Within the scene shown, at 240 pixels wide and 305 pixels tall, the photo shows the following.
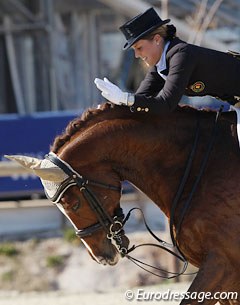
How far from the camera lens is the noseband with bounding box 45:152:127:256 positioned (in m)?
4.73

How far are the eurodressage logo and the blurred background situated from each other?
4.70 m

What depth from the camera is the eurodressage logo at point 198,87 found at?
488cm

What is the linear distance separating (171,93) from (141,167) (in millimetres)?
509

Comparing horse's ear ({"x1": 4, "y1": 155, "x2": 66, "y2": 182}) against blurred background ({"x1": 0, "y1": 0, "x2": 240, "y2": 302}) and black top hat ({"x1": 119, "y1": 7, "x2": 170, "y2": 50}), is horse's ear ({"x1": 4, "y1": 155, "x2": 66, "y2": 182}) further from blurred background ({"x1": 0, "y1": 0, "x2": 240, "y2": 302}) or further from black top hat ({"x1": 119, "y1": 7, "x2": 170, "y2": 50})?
blurred background ({"x1": 0, "y1": 0, "x2": 240, "y2": 302})

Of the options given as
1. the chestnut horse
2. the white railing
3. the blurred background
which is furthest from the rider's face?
the white railing

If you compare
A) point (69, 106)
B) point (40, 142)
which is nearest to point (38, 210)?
point (40, 142)

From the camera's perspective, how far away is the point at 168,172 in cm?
485

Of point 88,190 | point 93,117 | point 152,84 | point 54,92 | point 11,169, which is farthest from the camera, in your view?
point 54,92

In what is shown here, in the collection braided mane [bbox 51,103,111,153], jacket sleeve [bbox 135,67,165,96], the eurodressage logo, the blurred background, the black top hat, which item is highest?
the black top hat

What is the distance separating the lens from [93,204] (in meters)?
4.79

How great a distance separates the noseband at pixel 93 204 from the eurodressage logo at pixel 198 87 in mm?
757

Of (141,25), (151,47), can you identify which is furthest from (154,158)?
(141,25)

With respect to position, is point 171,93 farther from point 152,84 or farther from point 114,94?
point 152,84

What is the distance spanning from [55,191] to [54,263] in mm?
5175
